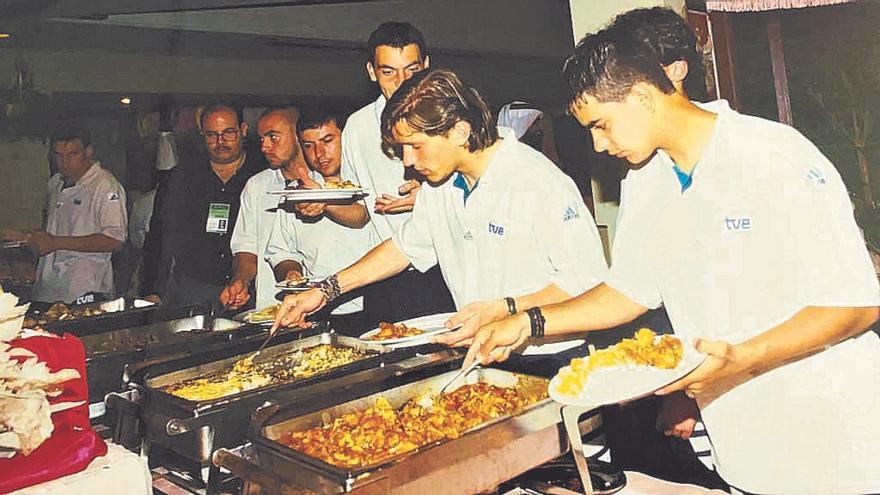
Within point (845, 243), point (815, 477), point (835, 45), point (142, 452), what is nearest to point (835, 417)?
point (815, 477)

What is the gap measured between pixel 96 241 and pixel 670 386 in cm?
182

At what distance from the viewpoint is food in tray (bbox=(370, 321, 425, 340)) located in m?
2.54

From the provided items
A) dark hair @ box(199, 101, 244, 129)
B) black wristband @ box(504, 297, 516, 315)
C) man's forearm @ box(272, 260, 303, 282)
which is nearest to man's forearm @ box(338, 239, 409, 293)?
man's forearm @ box(272, 260, 303, 282)

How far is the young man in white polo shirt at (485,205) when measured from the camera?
7.64 ft

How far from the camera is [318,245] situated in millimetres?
2646

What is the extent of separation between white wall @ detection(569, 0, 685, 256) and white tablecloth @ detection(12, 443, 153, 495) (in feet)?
4.41

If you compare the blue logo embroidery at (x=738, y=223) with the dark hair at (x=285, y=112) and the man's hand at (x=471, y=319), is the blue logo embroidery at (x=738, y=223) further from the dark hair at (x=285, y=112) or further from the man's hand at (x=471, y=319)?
the dark hair at (x=285, y=112)

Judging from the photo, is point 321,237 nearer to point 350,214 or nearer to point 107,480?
point 350,214

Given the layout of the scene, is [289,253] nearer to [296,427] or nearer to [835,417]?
[296,427]

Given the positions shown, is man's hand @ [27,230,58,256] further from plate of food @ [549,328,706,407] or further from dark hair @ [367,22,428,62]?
plate of food @ [549,328,706,407]

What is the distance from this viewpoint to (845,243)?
191 centimetres

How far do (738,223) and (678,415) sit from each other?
54 centimetres

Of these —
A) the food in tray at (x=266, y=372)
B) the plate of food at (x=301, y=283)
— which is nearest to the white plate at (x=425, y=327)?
the food in tray at (x=266, y=372)

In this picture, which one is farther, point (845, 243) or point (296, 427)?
point (296, 427)
